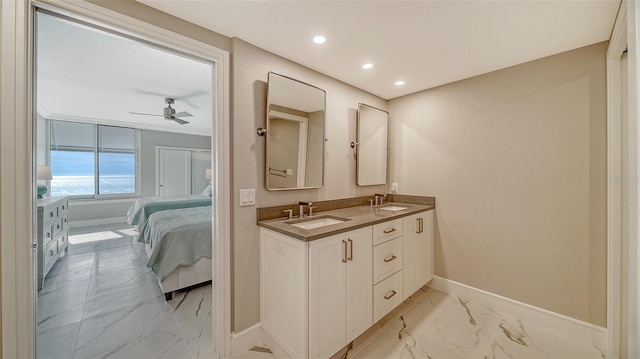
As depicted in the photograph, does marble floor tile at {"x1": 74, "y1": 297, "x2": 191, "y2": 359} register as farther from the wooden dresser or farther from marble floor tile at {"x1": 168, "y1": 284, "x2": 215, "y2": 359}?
the wooden dresser

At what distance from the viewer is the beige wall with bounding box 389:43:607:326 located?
178cm

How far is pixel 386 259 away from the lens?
194 centimetres

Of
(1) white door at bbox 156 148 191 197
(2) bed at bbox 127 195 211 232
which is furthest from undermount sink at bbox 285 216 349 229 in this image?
(1) white door at bbox 156 148 191 197

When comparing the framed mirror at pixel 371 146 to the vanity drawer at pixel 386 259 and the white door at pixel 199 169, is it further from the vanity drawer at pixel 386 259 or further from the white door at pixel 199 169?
the white door at pixel 199 169

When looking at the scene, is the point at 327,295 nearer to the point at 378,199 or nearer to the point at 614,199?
the point at 378,199

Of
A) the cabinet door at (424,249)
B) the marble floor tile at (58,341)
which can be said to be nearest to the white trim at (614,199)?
the cabinet door at (424,249)

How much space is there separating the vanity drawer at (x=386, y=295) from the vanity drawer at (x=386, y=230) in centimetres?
35

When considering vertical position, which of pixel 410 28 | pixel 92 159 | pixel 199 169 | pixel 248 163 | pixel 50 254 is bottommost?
pixel 50 254

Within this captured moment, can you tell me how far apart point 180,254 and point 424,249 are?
8.46 ft

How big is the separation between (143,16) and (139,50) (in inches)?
42.1

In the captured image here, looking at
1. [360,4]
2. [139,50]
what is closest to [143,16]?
[139,50]

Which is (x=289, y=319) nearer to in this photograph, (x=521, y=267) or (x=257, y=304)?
(x=257, y=304)

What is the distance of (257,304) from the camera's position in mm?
1810

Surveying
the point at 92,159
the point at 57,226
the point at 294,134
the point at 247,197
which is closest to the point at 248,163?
the point at 247,197
